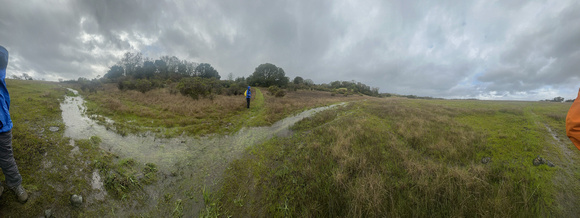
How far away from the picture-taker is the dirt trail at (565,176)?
11.4ft

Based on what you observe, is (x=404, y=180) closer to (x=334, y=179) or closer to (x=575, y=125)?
(x=334, y=179)

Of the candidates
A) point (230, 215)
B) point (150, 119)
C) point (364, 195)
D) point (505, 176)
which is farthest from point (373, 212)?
point (150, 119)

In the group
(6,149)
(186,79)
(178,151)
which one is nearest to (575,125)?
(178,151)

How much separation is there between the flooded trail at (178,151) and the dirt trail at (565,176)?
7970mm

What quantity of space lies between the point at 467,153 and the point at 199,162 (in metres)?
9.35

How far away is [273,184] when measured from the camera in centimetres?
443

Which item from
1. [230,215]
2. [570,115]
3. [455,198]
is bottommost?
[230,215]

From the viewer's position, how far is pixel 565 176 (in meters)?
4.44

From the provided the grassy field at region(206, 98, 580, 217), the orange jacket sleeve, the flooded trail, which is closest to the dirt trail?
the grassy field at region(206, 98, 580, 217)

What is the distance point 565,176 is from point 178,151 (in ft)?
39.0

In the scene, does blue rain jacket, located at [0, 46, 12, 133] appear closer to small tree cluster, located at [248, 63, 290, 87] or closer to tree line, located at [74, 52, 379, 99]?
tree line, located at [74, 52, 379, 99]

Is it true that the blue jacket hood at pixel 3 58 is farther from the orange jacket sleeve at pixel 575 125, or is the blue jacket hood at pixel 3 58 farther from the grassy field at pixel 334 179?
the orange jacket sleeve at pixel 575 125

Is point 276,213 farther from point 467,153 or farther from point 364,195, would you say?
point 467,153

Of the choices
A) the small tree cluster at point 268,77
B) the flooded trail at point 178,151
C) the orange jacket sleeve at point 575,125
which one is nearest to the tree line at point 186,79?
the small tree cluster at point 268,77
